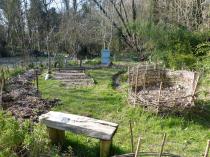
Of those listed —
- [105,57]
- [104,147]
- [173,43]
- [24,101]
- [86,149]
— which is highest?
[173,43]

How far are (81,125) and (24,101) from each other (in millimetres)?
2963


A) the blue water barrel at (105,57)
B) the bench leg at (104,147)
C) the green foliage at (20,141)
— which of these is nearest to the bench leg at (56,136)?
the bench leg at (104,147)

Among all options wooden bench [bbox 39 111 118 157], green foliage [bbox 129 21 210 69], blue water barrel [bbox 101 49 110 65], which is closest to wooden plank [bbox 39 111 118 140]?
wooden bench [bbox 39 111 118 157]

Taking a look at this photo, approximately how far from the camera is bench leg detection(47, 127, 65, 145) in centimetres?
564

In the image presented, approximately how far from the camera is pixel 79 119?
221 inches

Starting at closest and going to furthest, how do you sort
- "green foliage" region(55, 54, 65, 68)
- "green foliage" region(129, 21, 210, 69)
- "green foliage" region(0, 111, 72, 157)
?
1. "green foliage" region(0, 111, 72, 157)
2. "green foliage" region(129, 21, 210, 69)
3. "green foliage" region(55, 54, 65, 68)

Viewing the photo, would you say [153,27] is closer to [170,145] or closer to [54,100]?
[54,100]

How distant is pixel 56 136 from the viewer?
571 centimetres

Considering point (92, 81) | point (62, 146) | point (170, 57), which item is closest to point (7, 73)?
point (92, 81)

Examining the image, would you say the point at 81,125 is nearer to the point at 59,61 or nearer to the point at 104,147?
the point at 104,147

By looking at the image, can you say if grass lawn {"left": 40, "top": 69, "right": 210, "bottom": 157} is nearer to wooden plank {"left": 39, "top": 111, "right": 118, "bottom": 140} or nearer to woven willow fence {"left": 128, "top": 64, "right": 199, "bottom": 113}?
woven willow fence {"left": 128, "top": 64, "right": 199, "bottom": 113}

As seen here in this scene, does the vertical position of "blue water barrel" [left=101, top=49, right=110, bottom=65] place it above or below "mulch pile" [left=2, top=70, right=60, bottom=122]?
above

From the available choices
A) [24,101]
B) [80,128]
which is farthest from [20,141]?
[24,101]

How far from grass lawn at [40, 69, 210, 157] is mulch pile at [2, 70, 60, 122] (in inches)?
12.5
